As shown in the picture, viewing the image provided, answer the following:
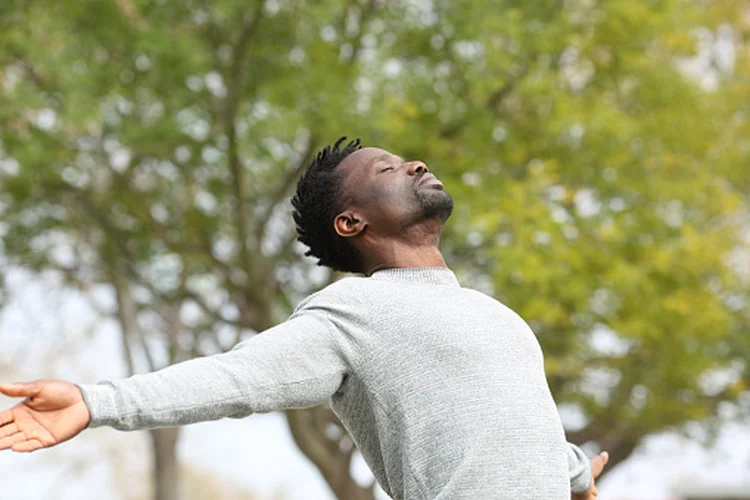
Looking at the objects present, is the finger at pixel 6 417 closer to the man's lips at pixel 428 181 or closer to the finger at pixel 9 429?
the finger at pixel 9 429

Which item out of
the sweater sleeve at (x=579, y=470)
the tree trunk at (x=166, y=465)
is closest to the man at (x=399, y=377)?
the sweater sleeve at (x=579, y=470)

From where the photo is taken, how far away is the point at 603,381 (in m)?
14.7

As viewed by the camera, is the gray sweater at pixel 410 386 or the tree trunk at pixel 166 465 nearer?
the gray sweater at pixel 410 386

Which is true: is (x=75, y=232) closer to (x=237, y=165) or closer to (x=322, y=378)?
(x=237, y=165)

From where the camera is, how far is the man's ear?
2342 millimetres

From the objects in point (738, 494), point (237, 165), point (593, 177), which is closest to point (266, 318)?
point (237, 165)

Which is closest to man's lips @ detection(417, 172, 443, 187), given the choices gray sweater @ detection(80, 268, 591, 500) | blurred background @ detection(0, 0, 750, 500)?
gray sweater @ detection(80, 268, 591, 500)

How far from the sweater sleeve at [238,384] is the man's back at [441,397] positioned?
0.21ft

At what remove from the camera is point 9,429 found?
1707 millimetres

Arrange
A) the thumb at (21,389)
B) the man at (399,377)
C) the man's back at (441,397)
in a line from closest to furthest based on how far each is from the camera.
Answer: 1. the thumb at (21,389)
2. the man at (399,377)
3. the man's back at (441,397)

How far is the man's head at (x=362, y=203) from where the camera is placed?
2.32 m

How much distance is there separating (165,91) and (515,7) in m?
3.98

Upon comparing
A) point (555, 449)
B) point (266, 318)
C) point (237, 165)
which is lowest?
point (555, 449)

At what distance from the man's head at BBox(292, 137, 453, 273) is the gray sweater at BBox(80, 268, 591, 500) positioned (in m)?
0.16
